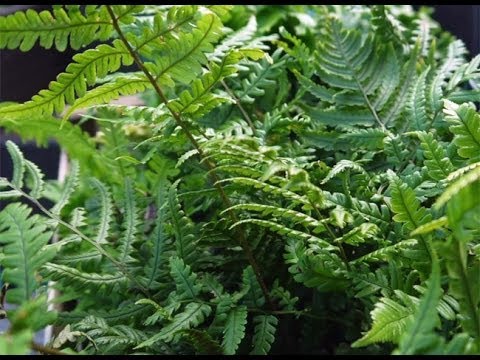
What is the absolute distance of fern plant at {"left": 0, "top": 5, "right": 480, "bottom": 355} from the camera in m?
0.50

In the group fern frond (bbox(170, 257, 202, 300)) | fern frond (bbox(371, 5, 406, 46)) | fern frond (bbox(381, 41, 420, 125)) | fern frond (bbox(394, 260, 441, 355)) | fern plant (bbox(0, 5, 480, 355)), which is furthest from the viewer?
fern frond (bbox(371, 5, 406, 46))

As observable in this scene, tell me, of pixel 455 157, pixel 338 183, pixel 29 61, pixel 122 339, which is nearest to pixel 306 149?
pixel 338 183

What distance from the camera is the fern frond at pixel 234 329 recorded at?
22.0 inches

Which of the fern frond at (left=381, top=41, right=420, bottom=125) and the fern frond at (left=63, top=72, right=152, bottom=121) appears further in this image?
the fern frond at (left=381, top=41, right=420, bottom=125)

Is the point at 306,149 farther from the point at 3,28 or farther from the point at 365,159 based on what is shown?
the point at 3,28

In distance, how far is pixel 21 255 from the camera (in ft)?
1.63

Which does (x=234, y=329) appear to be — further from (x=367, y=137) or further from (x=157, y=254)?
(x=367, y=137)

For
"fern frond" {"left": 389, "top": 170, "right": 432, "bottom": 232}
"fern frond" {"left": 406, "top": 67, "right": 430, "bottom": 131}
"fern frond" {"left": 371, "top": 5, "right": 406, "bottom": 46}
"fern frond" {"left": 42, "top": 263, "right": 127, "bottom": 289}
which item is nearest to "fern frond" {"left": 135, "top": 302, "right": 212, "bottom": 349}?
"fern frond" {"left": 42, "top": 263, "right": 127, "bottom": 289}

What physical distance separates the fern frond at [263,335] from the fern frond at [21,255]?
218 millimetres

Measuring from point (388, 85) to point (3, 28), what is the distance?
458 mm

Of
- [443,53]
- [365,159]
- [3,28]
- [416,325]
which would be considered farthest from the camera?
[443,53]

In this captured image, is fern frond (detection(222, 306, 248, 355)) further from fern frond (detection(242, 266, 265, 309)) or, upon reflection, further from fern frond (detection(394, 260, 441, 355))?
fern frond (detection(394, 260, 441, 355))

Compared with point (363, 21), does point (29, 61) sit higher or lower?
lower

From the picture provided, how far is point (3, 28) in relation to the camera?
0.55 metres
